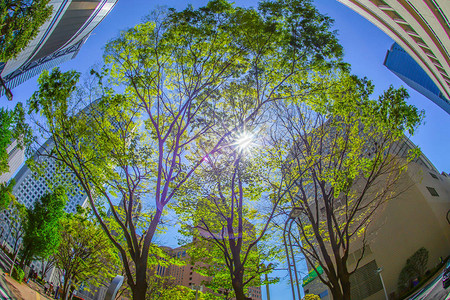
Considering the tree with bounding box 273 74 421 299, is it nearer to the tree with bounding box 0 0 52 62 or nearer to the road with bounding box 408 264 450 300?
the road with bounding box 408 264 450 300

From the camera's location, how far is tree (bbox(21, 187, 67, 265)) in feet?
59.7

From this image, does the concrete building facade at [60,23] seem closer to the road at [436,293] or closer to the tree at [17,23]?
the tree at [17,23]

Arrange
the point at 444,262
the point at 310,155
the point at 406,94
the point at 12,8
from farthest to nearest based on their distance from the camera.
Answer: the point at 444,262 → the point at 310,155 → the point at 406,94 → the point at 12,8

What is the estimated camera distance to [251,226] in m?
14.6

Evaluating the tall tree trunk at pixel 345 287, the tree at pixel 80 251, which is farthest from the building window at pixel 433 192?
the tree at pixel 80 251

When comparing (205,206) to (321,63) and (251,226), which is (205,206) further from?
(321,63)

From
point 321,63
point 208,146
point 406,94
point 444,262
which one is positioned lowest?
point 444,262

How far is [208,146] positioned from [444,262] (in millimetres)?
22205

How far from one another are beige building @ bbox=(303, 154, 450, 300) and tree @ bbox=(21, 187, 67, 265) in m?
28.5

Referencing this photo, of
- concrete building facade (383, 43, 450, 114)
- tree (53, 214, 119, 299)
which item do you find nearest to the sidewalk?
tree (53, 214, 119, 299)

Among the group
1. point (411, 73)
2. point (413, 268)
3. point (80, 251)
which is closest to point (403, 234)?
point (413, 268)

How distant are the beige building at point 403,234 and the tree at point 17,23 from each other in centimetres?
2694

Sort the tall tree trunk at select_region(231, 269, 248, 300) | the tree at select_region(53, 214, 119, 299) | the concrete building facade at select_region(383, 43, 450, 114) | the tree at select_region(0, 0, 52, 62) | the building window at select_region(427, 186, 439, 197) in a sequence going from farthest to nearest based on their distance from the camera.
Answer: the concrete building facade at select_region(383, 43, 450, 114) < the building window at select_region(427, 186, 439, 197) < the tree at select_region(53, 214, 119, 299) < the tall tree trunk at select_region(231, 269, 248, 300) < the tree at select_region(0, 0, 52, 62)

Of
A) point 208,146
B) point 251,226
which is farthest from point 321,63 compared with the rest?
point 251,226
